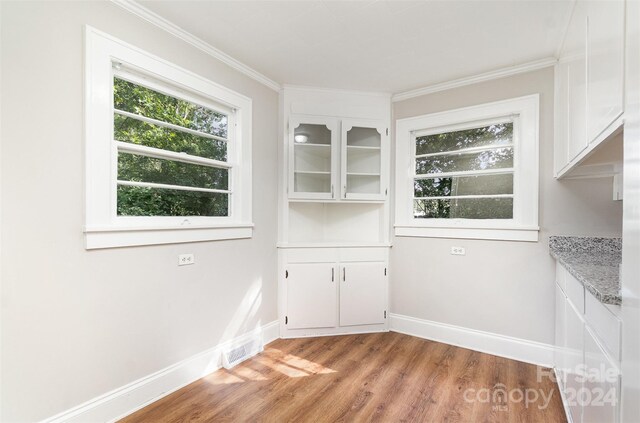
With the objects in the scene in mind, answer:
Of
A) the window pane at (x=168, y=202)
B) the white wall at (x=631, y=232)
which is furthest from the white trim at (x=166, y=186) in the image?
the white wall at (x=631, y=232)

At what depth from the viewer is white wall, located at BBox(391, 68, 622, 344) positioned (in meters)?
2.40

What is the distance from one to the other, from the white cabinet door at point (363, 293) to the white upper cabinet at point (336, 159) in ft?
2.45

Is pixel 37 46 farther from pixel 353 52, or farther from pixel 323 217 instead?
pixel 323 217

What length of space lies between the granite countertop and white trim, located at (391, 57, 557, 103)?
1.44 m

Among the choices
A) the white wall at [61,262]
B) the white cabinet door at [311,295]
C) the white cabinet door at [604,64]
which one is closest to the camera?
the white cabinet door at [604,64]

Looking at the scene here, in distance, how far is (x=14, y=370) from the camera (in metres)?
1.45

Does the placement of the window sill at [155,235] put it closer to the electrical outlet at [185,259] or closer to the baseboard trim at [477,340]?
the electrical outlet at [185,259]

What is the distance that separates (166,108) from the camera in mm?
2184

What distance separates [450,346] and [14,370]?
3100 mm

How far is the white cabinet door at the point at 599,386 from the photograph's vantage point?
3.49 ft

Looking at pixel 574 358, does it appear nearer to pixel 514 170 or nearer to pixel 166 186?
pixel 514 170

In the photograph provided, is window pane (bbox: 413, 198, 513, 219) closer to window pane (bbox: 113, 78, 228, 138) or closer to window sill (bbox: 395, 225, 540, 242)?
window sill (bbox: 395, 225, 540, 242)

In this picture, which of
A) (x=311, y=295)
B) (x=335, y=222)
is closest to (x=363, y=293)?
(x=311, y=295)

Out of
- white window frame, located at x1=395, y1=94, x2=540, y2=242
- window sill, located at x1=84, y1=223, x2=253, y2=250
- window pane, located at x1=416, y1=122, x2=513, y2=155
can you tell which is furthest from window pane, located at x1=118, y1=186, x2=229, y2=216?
window pane, located at x1=416, y1=122, x2=513, y2=155
